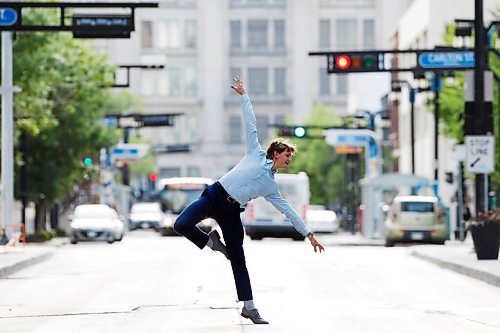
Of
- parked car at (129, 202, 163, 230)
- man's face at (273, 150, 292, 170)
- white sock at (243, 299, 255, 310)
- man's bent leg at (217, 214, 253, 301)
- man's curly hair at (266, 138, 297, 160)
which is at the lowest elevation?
parked car at (129, 202, 163, 230)

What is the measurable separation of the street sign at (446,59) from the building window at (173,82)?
101 meters

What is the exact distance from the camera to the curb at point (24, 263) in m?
28.4

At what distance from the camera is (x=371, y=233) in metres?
64.0

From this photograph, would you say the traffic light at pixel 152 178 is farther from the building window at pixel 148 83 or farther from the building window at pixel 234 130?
the building window at pixel 234 130

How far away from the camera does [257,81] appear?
145125 millimetres

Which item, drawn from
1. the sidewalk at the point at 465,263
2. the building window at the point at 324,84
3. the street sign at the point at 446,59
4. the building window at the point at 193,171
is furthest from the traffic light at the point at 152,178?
the sidewalk at the point at 465,263

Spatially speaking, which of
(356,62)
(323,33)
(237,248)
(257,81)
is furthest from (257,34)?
(237,248)

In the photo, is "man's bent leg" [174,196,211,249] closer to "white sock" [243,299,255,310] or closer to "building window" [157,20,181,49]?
"white sock" [243,299,255,310]

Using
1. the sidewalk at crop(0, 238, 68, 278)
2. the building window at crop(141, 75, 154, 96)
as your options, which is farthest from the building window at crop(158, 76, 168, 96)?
the sidewalk at crop(0, 238, 68, 278)

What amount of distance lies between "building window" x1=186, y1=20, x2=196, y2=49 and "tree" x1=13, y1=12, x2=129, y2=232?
3105 inches

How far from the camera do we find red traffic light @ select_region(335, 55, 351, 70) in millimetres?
41469

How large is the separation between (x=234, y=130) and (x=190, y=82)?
21.4 ft

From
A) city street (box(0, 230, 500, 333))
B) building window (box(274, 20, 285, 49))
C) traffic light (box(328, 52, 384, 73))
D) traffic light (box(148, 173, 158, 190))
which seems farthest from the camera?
building window (box(274, 20, 285, 49))

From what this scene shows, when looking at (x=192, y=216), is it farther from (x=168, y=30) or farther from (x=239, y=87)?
(x=168, y=30)
